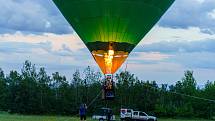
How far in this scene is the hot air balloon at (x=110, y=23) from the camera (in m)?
18.6

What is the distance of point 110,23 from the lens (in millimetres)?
18672

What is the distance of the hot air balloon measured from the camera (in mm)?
18562

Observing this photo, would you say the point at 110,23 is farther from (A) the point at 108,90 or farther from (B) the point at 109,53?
(A) the point at 108,90

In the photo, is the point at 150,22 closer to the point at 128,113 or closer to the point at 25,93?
the point at 128,113

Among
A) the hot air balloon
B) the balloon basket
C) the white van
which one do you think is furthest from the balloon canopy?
the white van

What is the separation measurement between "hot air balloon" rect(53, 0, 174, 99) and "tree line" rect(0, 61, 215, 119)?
137 feet

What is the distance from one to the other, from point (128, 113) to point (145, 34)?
28.0 m

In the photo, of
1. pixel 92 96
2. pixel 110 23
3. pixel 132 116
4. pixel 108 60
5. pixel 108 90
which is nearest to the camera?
pixel 108 90

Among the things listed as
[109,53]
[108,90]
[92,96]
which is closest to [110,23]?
[109,53]

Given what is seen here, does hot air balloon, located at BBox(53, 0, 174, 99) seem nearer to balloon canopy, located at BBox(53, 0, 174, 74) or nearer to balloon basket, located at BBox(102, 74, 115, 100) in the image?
balloon canopy, located at BBox(53, 0, 174, 74)

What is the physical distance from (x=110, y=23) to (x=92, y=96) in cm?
4953

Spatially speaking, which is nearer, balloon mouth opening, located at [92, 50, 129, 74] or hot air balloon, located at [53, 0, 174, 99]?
hot air balloon, located at [53, 0, 174, 99]

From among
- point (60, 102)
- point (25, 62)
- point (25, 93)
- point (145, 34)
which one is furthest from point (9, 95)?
point (145, 34)

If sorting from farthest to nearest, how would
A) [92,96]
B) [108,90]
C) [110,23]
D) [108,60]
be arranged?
[92,96], [108,60], [110,23], [108,90]
